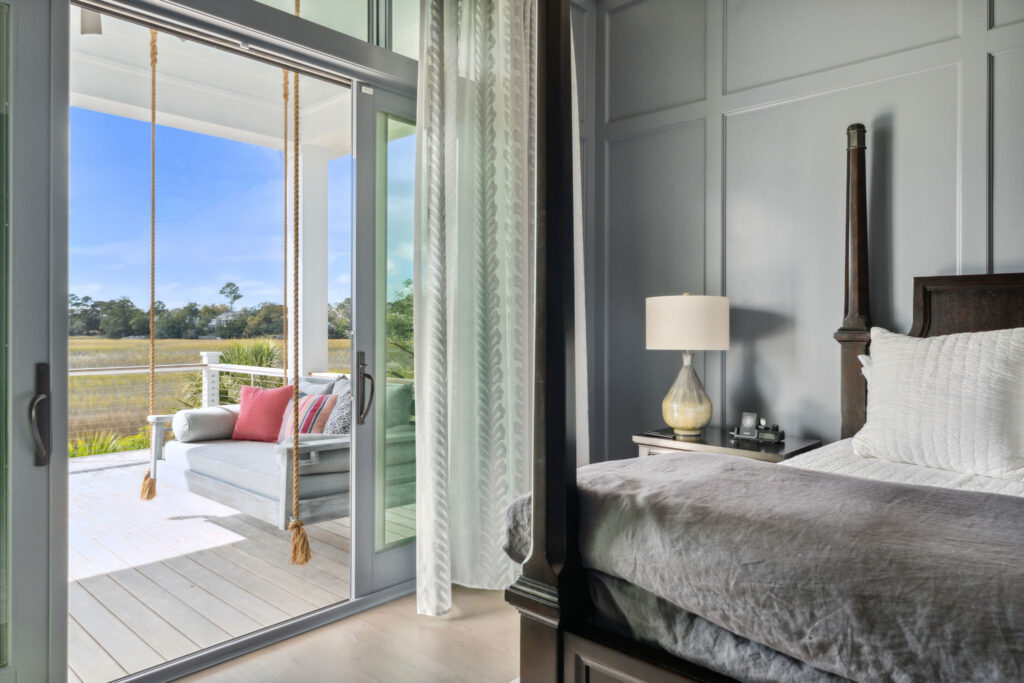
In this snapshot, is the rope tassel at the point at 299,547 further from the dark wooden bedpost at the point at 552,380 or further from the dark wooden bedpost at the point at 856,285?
the dark wooden bedpost at the point at 856,285

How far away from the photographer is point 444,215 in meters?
2.76

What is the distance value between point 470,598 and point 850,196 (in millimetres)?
2375

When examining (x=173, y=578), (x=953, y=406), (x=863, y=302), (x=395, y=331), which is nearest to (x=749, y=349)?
(x=863, y=302)

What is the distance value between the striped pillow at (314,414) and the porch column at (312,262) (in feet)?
4.60

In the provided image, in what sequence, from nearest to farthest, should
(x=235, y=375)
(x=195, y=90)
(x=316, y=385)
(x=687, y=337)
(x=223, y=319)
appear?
(x=687, y=337) < (x=316, y=385) < (x=195, y=90) < (x=235, y=375) < (x=223, y=319)

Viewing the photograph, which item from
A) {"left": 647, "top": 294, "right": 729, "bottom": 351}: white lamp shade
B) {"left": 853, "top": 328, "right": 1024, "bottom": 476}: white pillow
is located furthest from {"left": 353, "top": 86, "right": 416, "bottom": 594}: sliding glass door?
{"left": 853, "top": 328, "right": 1024, "bottom": 476}: white pillow

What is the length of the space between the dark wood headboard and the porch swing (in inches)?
93.9

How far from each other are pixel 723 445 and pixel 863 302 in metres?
0.84

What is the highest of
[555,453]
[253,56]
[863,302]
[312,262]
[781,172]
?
[253,56]

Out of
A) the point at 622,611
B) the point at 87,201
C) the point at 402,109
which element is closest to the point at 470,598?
the point at 622,611

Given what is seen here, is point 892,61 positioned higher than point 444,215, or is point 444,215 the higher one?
point 892,61

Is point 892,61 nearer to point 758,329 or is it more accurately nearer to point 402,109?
point 758,329

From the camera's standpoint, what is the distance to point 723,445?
282cm

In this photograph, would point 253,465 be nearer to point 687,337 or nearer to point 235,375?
point 687,337
